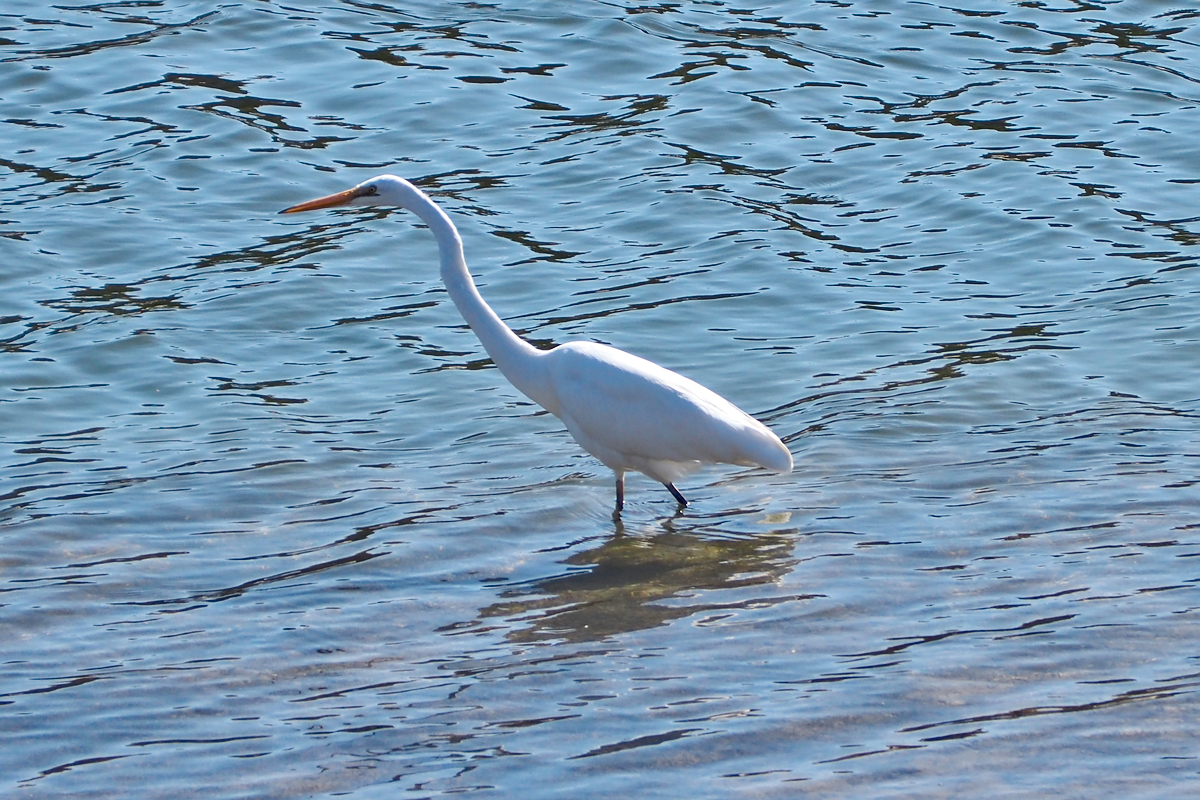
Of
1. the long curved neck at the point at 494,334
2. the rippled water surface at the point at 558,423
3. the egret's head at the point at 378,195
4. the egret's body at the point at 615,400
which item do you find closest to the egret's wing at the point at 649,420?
the egret's body at the point at 615,400

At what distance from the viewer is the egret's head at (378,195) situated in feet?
24.0

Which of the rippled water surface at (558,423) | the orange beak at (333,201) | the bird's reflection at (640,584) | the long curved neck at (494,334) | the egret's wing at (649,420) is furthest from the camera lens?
the long curved neck at (494,334)

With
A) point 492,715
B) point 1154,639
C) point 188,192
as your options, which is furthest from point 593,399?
point 188,192

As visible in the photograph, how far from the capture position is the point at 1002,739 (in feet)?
15.8

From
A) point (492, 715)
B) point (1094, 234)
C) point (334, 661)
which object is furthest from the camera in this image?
point (1094, 234)

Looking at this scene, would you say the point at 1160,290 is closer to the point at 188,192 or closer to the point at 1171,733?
the point at 1171,733

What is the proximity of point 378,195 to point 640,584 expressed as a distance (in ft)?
7.84

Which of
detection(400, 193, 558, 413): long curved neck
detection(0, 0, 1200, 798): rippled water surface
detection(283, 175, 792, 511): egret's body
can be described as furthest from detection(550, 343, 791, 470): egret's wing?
detection(0, 0, 1200, 798): rippled water surface

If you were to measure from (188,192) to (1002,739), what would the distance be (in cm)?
858

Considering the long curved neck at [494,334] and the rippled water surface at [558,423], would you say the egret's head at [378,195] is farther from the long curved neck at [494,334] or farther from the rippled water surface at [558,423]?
the rippled water surface at [558,423]

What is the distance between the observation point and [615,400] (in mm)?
7156

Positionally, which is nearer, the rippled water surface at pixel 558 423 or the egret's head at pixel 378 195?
the rippled water surface at pixel 558 423

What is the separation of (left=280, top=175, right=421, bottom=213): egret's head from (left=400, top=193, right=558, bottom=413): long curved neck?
62 millimetres

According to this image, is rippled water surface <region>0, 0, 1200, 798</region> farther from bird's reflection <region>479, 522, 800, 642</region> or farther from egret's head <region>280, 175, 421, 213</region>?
egret's head <region>280, 175, 421, 213</region>
